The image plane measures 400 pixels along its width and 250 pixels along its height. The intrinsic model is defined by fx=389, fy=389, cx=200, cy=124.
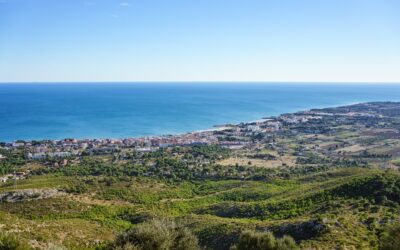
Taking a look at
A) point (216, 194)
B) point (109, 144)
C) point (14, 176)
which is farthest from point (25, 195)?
point (109, 144)

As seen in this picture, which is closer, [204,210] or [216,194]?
[204,210]

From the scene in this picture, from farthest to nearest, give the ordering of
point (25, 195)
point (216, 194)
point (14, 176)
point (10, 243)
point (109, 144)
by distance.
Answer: point (109, 144) → point (14, 176) → point (216, 194) → point (25, 195) → point (10, 243)

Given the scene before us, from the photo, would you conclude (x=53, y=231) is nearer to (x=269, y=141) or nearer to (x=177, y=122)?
(x=269, y=141)

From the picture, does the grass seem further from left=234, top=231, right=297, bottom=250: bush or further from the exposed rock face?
left=234, top=231, right=297, bottom=250: bush

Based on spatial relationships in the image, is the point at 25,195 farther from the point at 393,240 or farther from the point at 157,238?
the point at 393,240

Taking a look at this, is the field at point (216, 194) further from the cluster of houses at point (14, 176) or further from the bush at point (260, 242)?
the bush at point (260, 242)

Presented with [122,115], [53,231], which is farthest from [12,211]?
[122,115]

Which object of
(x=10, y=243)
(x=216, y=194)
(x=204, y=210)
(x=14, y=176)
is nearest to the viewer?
(x=10, y=243)
